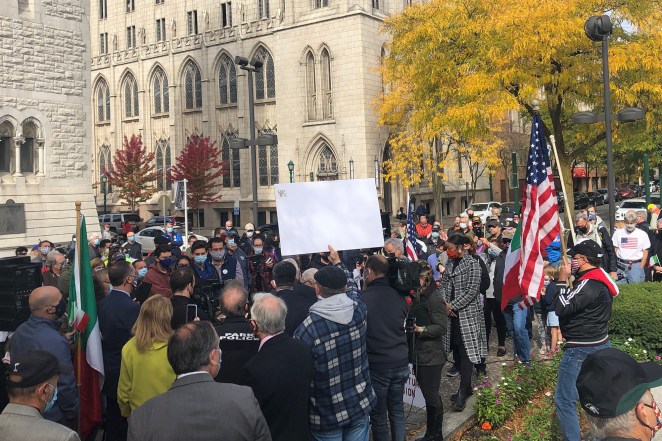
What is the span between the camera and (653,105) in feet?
62.2

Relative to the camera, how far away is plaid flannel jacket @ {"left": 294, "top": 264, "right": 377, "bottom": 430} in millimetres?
4621

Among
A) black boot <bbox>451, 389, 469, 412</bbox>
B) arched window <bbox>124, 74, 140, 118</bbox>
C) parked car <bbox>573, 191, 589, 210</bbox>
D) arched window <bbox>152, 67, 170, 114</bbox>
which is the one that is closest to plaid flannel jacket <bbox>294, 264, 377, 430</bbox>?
black boot <bbox>451, 389, 469, 412</bbox>

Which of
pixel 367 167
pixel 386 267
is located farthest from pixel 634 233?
pixel 367 167

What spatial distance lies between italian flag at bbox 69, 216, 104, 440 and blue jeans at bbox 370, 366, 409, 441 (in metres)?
2.42

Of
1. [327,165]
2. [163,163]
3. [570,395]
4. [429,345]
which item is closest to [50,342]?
[429,345]

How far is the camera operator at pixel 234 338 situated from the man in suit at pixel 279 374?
0.31m

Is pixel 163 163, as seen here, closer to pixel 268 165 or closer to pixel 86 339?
pixel 268 165

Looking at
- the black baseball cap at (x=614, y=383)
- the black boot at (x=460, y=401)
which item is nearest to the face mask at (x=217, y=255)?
the black boot at (x=460, y=401)

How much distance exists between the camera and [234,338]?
4.57m

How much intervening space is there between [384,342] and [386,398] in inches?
23.7

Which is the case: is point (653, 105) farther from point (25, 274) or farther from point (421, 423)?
point (25, 274)

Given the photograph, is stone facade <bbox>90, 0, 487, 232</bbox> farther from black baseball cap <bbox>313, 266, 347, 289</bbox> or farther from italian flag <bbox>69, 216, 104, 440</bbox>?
black baseball cap <bbox>313, 266, 347, 289</bbox>

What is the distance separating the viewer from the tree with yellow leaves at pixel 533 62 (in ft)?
58.7

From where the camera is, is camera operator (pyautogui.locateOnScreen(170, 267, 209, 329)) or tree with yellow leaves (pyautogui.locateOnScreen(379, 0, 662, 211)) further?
tree with yellow leaves (pyautogui.locateOnScreen(379, 0, 662, 211))
